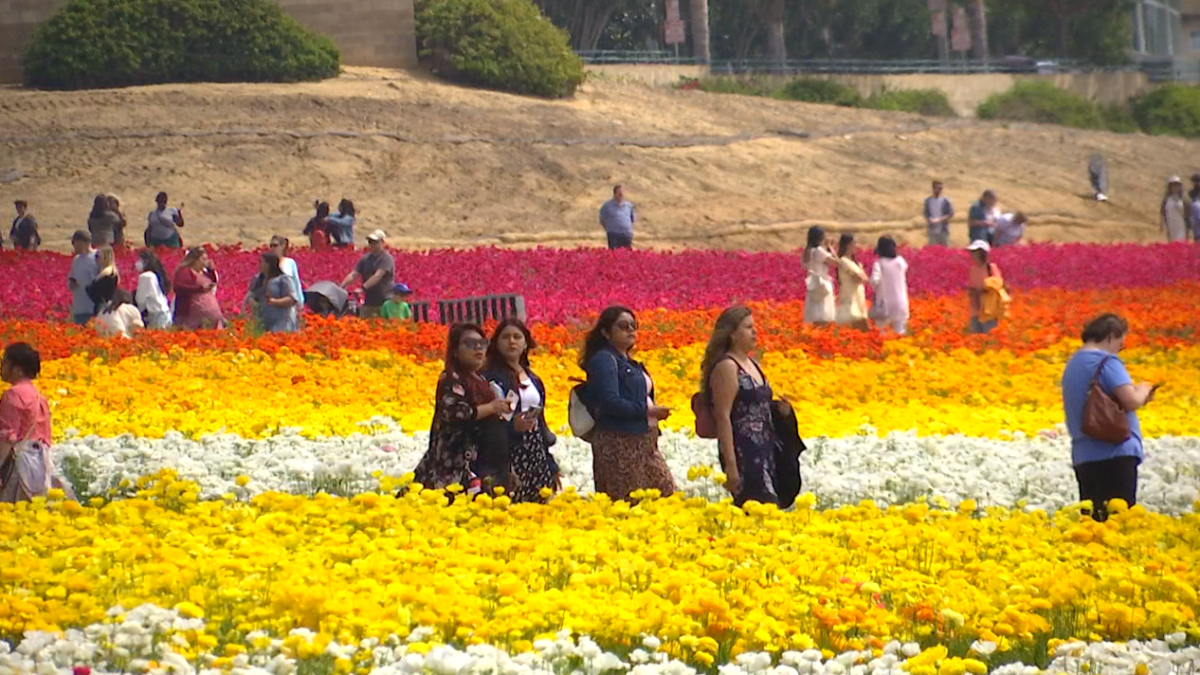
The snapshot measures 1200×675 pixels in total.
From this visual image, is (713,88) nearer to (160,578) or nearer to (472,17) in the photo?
(472,17)

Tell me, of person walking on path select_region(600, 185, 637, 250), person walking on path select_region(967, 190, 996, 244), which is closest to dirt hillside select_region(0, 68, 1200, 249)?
person walking on path select_region(600, 185, 637, 250)

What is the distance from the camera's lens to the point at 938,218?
34.6m

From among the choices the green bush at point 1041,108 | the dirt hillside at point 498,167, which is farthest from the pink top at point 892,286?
the green bush at point 1041,108

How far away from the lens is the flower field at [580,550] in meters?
7.66

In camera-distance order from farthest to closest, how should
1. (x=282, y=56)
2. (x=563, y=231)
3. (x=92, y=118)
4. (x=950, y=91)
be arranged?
(x=950, y=91), (x=282, y=56), (x=92, y=118), (x=563, y=231)

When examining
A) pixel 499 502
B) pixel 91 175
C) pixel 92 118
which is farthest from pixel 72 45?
pixel 499 502

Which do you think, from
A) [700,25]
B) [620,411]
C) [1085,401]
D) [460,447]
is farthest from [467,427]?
[700,25]

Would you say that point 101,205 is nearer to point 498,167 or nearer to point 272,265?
point 272,265

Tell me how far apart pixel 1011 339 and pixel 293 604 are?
11.8 m

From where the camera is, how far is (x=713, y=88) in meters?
52.6

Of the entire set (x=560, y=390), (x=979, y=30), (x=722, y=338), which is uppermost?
(x=979, y=30)

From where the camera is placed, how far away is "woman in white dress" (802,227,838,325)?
19344mm

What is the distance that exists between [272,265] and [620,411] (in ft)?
28.4

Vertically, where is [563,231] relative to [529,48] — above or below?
below
